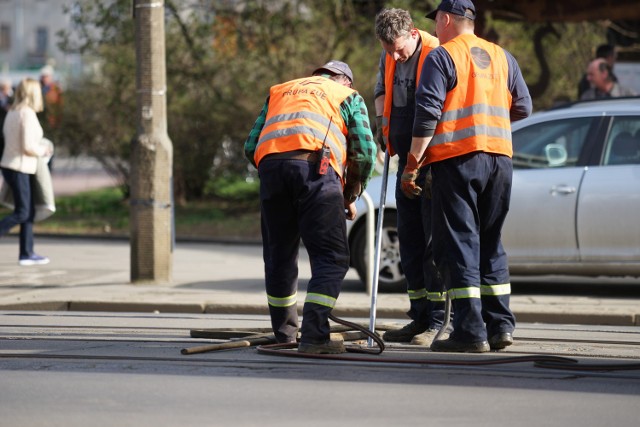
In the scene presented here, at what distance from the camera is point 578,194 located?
1079 cm

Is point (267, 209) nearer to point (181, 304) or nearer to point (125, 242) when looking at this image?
point (181, 304)

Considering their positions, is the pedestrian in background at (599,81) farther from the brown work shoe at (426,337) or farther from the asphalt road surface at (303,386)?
the brown work shoe at (426,337)

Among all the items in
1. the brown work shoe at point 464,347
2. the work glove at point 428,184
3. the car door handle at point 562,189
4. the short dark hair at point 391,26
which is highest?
the short dark hair at point 391,26

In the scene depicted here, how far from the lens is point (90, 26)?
21.1m

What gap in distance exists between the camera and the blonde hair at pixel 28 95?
1348cm

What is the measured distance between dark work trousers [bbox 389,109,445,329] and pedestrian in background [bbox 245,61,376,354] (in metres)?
0.39

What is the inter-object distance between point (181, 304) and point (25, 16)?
81262 millimetres

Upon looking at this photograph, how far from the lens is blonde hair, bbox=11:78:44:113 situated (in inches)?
531

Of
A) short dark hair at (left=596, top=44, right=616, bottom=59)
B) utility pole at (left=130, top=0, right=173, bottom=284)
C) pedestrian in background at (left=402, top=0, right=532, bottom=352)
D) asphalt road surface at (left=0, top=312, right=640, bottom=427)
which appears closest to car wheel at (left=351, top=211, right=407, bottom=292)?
utility pole at (left=130, top=0, right=173, bottom=284)

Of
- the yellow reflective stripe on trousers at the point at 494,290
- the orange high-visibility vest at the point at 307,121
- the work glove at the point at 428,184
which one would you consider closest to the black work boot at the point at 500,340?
the yellow reflective stripe on trousers at the point at 494,290

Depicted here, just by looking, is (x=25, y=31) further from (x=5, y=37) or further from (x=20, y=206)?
(x=20, y=206)

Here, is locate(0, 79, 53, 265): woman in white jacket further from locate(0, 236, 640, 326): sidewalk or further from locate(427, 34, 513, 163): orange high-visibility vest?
locate(427, 34, 513, 163): orange high-visibility vest

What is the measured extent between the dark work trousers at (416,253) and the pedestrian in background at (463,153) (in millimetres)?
368

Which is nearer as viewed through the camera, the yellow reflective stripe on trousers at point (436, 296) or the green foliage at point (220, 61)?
the yellow reflective stripe on trousers at point (436, 296)
